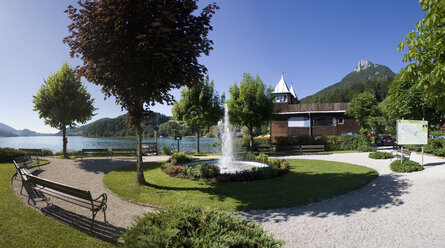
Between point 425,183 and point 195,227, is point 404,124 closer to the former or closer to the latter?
point 425,183

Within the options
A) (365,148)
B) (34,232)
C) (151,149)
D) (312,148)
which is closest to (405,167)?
(365,148)

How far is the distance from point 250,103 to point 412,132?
14150 millimetres

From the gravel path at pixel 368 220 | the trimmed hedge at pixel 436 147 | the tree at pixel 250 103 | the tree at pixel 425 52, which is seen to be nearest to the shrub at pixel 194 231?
the gravel path at pixel 368 220

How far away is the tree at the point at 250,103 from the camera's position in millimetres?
23891

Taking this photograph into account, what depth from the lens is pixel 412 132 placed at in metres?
13.4

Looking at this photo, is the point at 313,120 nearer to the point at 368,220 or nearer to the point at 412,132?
the point at 412,132

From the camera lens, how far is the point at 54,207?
6406mm

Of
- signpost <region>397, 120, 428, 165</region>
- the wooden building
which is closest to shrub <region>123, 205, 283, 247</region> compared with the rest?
signpost <region>397, 120, 428, 165</region>

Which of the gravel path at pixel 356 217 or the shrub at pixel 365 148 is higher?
the shrub at pixel 365 148

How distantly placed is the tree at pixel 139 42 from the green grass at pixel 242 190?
4.00 meters

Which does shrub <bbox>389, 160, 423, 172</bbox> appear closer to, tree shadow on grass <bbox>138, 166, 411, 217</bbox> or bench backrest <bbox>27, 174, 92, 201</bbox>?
tree shadow on grass <bbox>138, 166, 411, 217</bbox>

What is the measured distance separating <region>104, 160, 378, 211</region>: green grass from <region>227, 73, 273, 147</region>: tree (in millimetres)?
13404

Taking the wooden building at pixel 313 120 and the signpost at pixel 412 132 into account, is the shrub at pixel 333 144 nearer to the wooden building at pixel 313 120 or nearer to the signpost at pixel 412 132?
the wooden building at pixel 313 120

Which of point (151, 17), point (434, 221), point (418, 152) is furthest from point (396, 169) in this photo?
point (151, 17)
